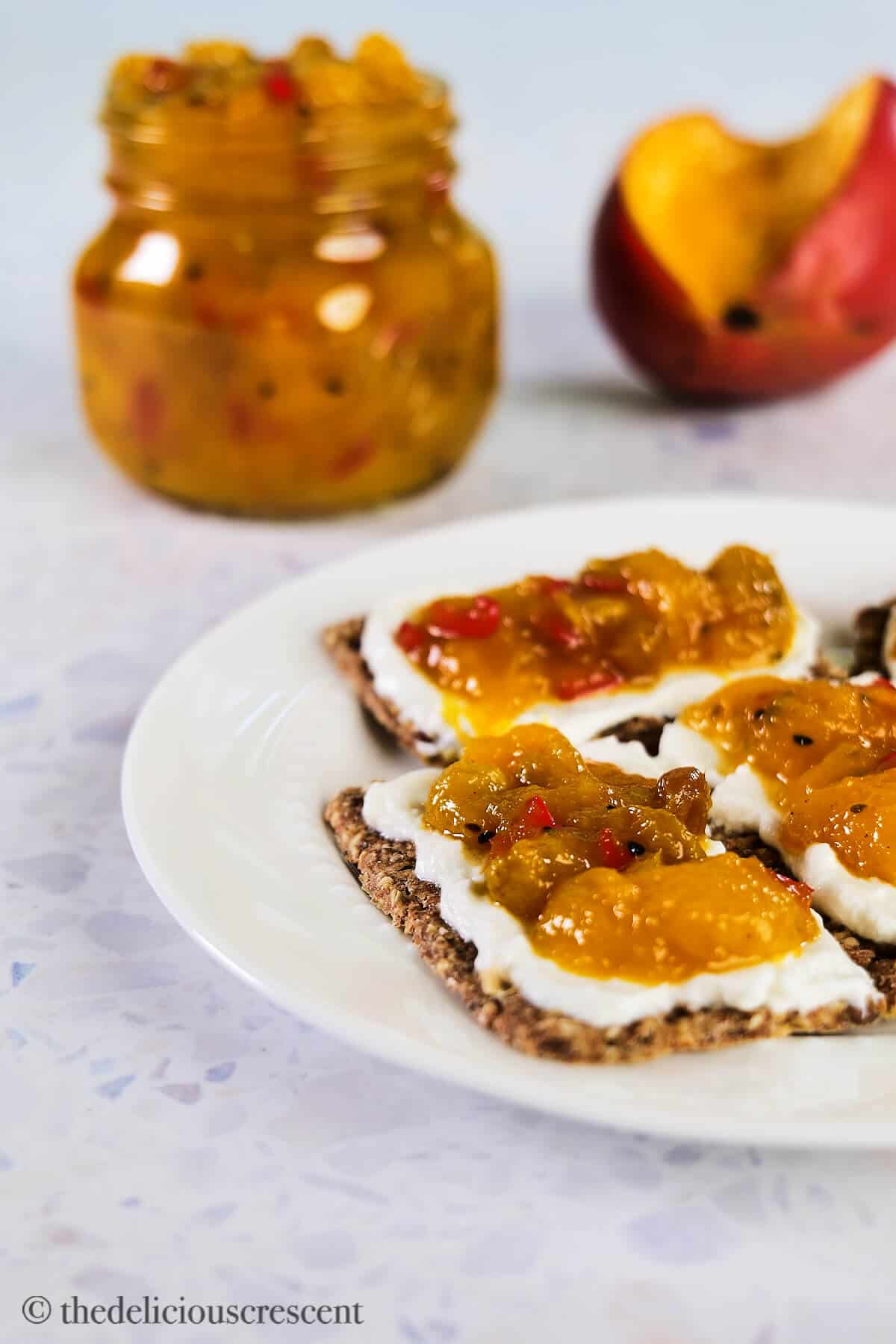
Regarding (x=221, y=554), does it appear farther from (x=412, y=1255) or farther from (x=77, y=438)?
(x=412, y=1255)

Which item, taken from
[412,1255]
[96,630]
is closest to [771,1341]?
[412,1255]

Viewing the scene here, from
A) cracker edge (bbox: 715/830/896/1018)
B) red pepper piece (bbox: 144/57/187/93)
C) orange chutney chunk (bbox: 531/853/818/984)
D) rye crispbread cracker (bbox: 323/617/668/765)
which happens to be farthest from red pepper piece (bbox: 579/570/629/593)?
red pepper piece (bbox: 144/57/187/93)

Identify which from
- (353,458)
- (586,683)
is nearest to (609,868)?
(586,683)

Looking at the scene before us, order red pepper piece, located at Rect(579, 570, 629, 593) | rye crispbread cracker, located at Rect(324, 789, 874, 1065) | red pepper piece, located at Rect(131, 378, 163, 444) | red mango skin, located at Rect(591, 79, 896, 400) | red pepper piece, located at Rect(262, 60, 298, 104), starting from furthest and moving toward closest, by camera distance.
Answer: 1. red mango skin, located at Rect(591, 79, 896, 400)
2. red pepper piece, located at Rect(131, 378, 163, 444)
3. red pepper piece, located at Rect(262, 60, 298, 104)
4. red pepper piece, located at Rect(579, 570, 629, 593)
5. rye crispbread cracker, located at Rect(324, 789, 874, 1065)

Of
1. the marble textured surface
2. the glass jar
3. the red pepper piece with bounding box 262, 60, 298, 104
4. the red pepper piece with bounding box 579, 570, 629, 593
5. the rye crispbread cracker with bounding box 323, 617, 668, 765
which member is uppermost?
the red pepper piece with bounding box 262, 60, 298, 104

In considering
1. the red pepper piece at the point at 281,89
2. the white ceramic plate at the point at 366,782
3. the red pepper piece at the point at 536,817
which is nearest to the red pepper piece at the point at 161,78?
the red pepper piece at the point at 281,89

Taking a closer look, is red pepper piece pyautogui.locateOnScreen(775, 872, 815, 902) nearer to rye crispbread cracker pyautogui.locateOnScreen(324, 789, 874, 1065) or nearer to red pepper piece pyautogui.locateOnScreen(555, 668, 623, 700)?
rye crispbread cracker pyautogui.locateOnScreen(324, 789, 874, 1065)
